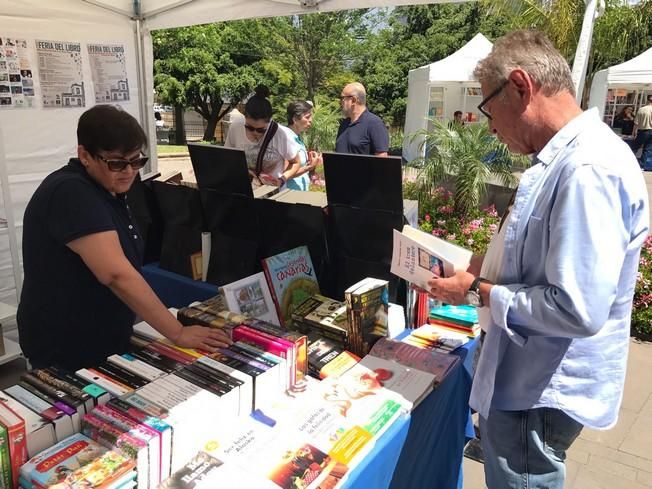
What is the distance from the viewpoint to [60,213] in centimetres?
145

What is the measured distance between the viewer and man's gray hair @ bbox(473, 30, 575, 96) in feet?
3.98

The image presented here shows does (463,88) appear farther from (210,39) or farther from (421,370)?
(421,370)

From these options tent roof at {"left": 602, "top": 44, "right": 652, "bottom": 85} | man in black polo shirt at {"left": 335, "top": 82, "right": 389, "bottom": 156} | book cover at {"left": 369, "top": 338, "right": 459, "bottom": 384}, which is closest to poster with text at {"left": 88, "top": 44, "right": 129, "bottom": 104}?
→ man in black polo shirt at {"left": 335, "top": 82, "right": 389, "bottom": 156}

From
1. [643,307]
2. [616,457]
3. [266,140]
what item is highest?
[266,140]

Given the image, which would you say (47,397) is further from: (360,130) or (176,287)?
(360,130)

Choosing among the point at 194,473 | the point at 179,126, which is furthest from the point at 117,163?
the point at 179,126

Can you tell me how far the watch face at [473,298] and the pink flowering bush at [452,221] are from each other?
3.31 metres

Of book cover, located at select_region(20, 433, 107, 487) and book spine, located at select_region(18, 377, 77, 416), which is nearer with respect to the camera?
book cover, located at select_region(20, 433, 107, 487)

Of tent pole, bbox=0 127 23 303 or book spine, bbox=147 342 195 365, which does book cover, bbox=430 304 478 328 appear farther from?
tent pole, bbox=0 127 23 303

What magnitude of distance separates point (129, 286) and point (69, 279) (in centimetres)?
23

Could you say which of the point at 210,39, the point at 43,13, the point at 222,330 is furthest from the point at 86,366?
the point at 210,39

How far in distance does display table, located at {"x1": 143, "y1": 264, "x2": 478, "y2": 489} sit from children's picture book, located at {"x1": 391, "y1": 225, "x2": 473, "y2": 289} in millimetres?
383

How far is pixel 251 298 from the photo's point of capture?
1.88 meters

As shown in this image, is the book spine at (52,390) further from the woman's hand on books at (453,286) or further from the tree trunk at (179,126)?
the tree trunk at (179,126)
